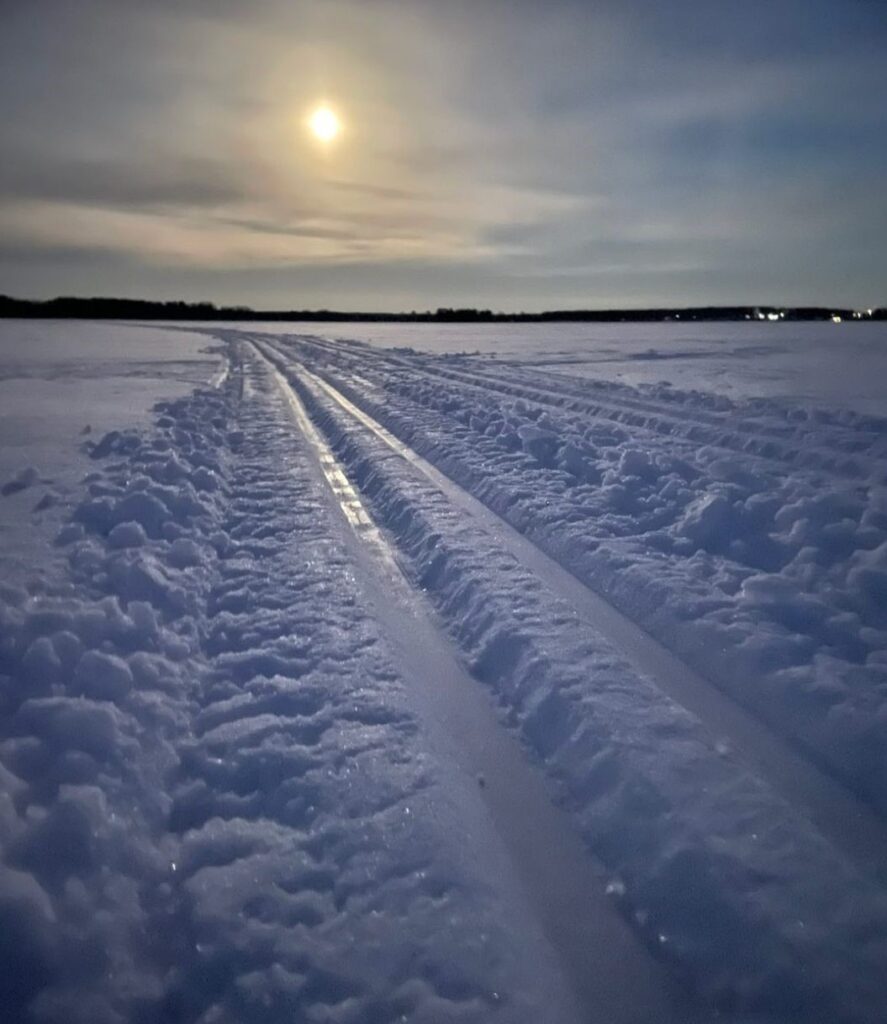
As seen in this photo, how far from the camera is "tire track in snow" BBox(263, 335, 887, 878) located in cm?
299

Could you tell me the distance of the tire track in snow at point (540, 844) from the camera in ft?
7.68

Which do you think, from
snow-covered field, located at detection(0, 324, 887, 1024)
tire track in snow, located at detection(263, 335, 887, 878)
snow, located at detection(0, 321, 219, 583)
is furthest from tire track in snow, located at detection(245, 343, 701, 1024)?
snow, located at detection(0, 321, 219, 583)

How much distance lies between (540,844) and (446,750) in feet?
2.53

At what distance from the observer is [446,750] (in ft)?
11.6

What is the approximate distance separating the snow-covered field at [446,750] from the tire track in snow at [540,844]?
0.01 metres

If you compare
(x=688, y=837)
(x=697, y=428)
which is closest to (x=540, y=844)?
(x=688, y=837)

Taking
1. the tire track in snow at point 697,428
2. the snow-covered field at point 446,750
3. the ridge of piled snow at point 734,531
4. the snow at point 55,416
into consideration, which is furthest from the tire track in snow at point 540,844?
the tire track in snow at point 697,428

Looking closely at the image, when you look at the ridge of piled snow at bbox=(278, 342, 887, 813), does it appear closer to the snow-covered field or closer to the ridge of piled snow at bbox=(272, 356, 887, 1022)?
the snow-covered field

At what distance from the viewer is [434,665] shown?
14.4 feet

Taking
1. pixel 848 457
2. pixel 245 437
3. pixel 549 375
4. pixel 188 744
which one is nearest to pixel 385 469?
pixel 245 437

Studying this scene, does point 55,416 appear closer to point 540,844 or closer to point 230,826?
point 230,826

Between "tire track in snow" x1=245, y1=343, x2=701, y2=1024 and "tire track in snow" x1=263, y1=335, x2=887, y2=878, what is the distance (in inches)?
43.6

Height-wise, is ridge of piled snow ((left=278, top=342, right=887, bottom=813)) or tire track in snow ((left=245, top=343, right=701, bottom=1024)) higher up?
ridge of piled snow ((left=278, top=342, right=887, bottom=813))

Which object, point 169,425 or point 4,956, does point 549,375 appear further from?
point 4,956
